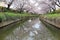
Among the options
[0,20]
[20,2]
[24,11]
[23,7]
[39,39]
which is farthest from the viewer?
[24,11]

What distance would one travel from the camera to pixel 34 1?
31203mm

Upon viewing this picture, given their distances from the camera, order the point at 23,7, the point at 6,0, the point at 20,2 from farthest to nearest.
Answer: the point at 23,7 < the point at 20,2 < the point at 6,0

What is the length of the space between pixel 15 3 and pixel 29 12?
834 centimetres

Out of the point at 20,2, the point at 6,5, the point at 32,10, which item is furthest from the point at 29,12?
the point at 6,5

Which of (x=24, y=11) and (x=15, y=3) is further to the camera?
(x=24, y=11)

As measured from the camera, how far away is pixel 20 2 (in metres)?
28.3

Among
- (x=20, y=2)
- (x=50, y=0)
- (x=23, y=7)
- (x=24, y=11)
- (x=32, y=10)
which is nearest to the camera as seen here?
Answer: (x=50, y=0)

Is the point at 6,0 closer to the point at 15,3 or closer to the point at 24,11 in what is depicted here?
the point at 15,3

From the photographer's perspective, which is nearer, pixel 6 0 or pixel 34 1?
pixel 6 0

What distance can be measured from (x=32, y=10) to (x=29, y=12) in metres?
0.89

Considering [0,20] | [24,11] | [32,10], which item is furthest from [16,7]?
[0,20]

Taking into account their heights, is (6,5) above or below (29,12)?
above

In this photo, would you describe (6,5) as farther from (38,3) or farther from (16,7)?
(38,3)

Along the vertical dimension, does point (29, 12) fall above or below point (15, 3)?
below
